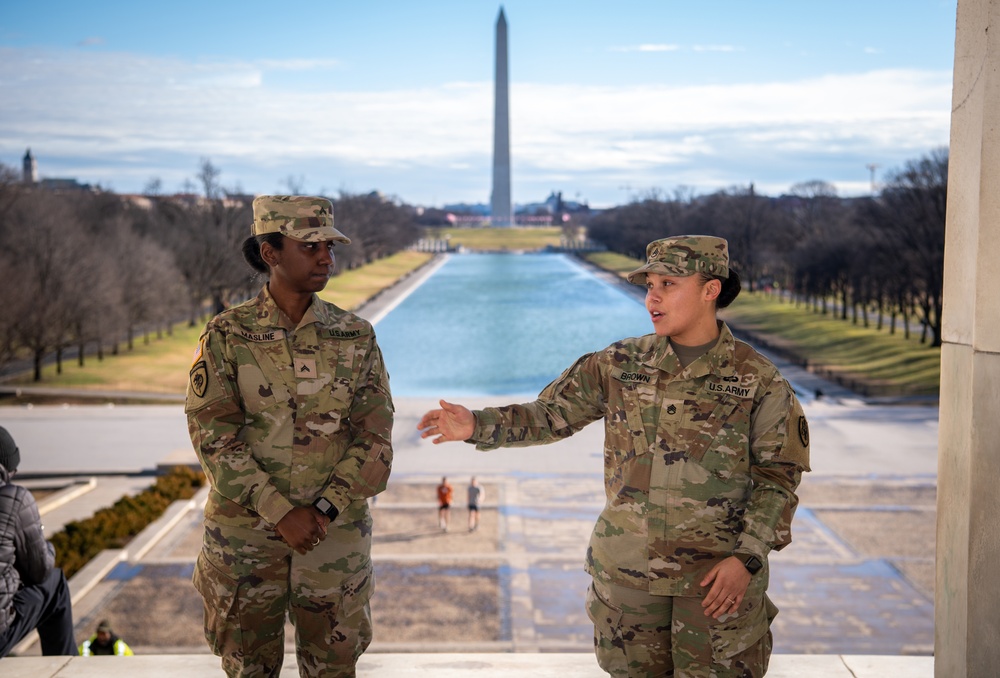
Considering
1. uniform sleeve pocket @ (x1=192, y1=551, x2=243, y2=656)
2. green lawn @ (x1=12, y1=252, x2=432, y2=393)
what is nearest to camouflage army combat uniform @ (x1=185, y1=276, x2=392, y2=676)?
uniform sleeve pocket @ (x1=192, y1=551, x2=243, y2=656)

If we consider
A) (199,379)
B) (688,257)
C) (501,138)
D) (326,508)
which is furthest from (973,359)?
(501,138)

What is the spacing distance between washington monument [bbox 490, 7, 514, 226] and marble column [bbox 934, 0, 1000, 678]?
3760 inches

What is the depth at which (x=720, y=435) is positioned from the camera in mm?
3473

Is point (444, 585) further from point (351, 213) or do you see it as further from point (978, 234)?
point (351, 213)

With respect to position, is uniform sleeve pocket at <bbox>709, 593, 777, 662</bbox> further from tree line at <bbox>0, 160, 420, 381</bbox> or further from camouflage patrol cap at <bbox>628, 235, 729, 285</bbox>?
tree line at <bbox>0, 160, 420, 381</bbox>

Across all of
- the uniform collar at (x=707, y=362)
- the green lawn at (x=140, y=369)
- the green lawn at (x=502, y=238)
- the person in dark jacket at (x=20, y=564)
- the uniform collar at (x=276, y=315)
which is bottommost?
the green lawn at (x=140, y=369)

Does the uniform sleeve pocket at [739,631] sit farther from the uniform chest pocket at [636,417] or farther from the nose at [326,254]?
the nose at [326,254]

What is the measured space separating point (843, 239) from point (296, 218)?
178 ft

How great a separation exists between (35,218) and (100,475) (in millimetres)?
25406

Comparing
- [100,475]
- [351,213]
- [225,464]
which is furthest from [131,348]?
[225,464]

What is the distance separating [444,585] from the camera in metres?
13.7

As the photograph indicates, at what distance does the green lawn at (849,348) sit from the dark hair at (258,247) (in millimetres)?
28223

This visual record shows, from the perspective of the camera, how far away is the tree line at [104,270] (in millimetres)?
37094

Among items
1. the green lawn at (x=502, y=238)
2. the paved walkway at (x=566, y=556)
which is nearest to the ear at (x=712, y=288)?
the paved walkway at (x=566, y=556)
